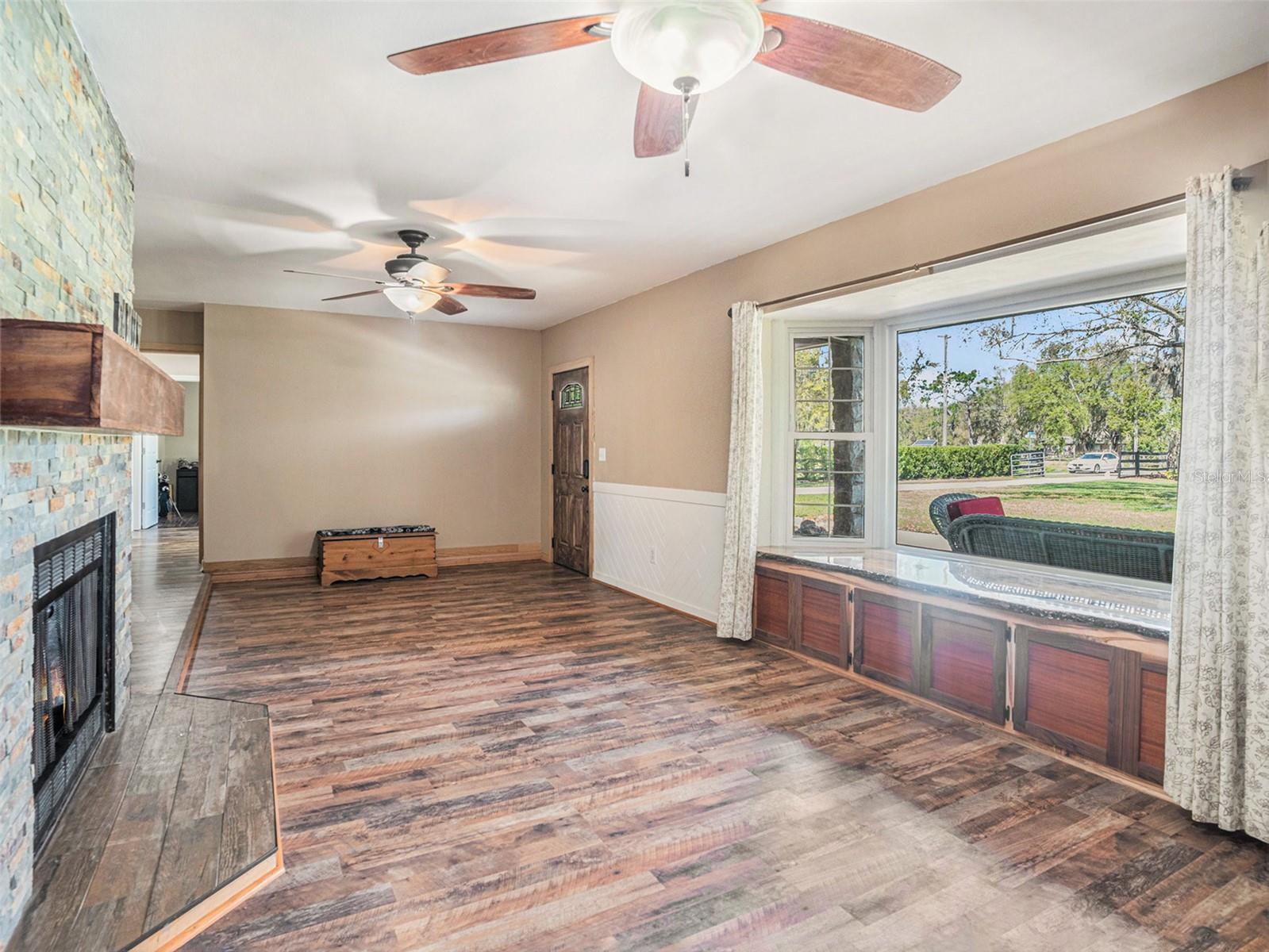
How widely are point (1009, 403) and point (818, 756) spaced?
7.75 ft

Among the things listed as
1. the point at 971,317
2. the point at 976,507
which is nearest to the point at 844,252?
the point at 971,317

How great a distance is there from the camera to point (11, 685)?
5.71 ft

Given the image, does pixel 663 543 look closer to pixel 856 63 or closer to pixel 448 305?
pixel 448 305

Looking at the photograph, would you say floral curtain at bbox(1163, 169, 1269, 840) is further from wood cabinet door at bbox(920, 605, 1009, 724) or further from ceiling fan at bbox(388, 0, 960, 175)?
ceiling fan at bbox(388, 0, 960, 175)

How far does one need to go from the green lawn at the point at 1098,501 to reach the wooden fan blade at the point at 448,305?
363 cm

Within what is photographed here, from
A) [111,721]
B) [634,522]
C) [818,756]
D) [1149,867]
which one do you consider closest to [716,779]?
[818,756]

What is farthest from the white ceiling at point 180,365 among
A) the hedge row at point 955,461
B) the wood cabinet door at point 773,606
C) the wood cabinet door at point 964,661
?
the wood cabinet door at point 964,661

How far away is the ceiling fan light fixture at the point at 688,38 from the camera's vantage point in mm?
1647

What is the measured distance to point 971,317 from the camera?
423 centimetres

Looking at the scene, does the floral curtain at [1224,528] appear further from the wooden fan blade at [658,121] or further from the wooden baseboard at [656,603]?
the wooden baseboard at [656,603]

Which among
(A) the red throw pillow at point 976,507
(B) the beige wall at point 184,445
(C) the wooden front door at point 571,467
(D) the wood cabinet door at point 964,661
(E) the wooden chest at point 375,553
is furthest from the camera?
(B) the beige wall at point 184,445

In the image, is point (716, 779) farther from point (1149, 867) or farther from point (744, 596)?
point (744, 596)

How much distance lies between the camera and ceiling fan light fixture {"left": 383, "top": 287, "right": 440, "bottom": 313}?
4.69 metres

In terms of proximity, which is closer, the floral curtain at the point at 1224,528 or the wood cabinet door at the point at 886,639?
the floral curtain at the point at 1224,528
